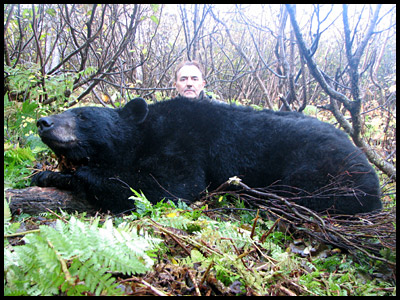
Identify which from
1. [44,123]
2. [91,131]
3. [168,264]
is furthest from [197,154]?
[168,264]

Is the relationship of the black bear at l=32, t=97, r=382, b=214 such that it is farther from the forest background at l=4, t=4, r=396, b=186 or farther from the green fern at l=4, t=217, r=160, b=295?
the green fern at l=4, t=217, r=160, b=295

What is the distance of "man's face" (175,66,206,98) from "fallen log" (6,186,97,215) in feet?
11.2

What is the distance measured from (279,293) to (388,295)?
0.75m

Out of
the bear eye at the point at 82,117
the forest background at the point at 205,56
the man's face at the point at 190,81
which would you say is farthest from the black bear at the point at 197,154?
the man's face at the point at 190,81

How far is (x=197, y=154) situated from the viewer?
3.86 m

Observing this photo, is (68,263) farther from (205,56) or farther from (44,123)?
(205,56)

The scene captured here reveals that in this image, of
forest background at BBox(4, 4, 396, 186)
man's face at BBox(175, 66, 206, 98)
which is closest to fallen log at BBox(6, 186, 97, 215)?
forest background at BBox(4, 4, 396, 186)

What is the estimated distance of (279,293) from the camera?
1646mm

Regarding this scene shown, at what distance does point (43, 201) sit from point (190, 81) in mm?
3812

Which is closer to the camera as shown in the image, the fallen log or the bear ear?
the fallen log

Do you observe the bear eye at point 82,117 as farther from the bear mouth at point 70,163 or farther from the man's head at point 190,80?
the man's head at point 190,80

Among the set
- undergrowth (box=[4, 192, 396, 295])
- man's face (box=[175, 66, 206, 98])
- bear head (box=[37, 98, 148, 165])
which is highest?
man's face (box=[175, 66, 206, 98])

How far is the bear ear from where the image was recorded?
404 centimetres
